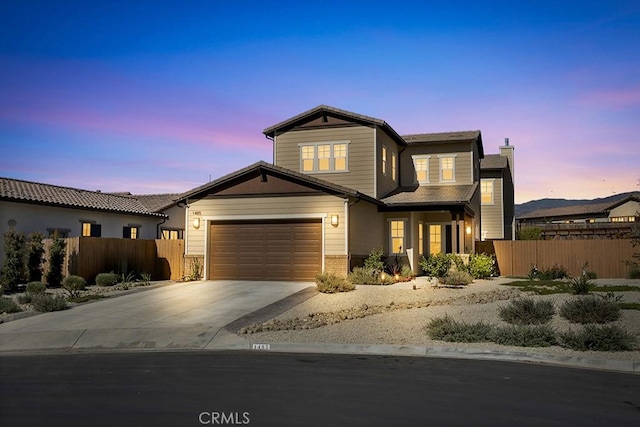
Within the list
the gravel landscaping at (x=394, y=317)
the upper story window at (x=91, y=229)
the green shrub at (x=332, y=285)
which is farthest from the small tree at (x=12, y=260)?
the gravel landscaping at (x=394, y=317)

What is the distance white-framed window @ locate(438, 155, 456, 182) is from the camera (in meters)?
30.2

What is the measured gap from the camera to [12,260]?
74.1ft

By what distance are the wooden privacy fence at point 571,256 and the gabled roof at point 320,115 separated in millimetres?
8608

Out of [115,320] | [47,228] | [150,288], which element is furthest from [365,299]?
[47,228]

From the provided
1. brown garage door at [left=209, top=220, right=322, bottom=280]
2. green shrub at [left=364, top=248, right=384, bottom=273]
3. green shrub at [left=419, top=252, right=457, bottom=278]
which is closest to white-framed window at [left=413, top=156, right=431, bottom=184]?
green shrub at [left=419, top=252, right=457, bottom=278]

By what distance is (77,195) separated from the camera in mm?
32188

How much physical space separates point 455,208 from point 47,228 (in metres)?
19.3

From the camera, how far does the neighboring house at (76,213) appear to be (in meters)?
26.7

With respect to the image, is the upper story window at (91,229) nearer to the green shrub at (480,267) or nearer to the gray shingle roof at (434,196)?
the gray shingle roof at (434,196)

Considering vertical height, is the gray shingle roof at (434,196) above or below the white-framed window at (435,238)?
above

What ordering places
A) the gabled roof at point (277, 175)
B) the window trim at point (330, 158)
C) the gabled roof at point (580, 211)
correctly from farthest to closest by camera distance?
1. the gabled roof at point (580, 211)
2. the window trim at point (330, 158)
3. the gabled roof at point (277, 175)

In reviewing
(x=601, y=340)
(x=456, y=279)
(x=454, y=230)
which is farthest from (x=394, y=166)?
(x=601, y=340)

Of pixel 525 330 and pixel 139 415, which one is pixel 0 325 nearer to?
pixel 139 415

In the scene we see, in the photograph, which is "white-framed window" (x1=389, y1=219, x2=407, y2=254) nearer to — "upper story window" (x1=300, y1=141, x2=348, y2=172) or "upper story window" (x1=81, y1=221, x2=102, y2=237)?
"upper story window" (x1=300, y1=141, x2=348, y2=172)
